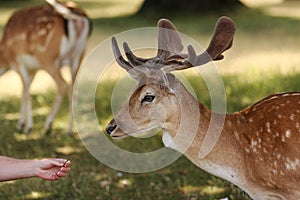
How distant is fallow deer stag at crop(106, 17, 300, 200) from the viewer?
12.8 ft

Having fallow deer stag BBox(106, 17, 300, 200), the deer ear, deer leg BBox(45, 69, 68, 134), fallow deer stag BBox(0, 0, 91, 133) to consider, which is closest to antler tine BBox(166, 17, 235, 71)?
fallow deer stag BBox(106, 17, 300, 200)

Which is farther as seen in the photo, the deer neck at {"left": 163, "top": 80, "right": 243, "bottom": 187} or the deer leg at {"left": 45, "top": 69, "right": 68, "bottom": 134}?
the deer leg at {"left": 45, "top": 69, "right": 68, "bottom": 134}

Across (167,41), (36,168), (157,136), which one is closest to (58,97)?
(157,136)

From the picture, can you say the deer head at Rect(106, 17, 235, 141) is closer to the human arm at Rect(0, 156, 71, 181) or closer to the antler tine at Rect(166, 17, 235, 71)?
the antler tine at Rect(166, 17, 235, 71)

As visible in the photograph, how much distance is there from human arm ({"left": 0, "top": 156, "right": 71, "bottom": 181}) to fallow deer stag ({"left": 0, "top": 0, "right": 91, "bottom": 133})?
389cm

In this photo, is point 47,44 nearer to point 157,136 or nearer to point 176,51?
point 157,136

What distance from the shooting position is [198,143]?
4039 millimetres

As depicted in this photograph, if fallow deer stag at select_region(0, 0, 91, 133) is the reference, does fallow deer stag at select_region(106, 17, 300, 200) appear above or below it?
above

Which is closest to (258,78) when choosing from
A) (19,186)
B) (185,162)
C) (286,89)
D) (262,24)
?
(286,89)

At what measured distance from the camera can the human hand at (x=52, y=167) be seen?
132 inches

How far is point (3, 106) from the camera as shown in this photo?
345 inches

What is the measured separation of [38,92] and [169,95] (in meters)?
5.70

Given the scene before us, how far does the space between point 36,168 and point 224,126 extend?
123cm

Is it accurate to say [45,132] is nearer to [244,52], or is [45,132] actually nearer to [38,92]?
[38,92]
